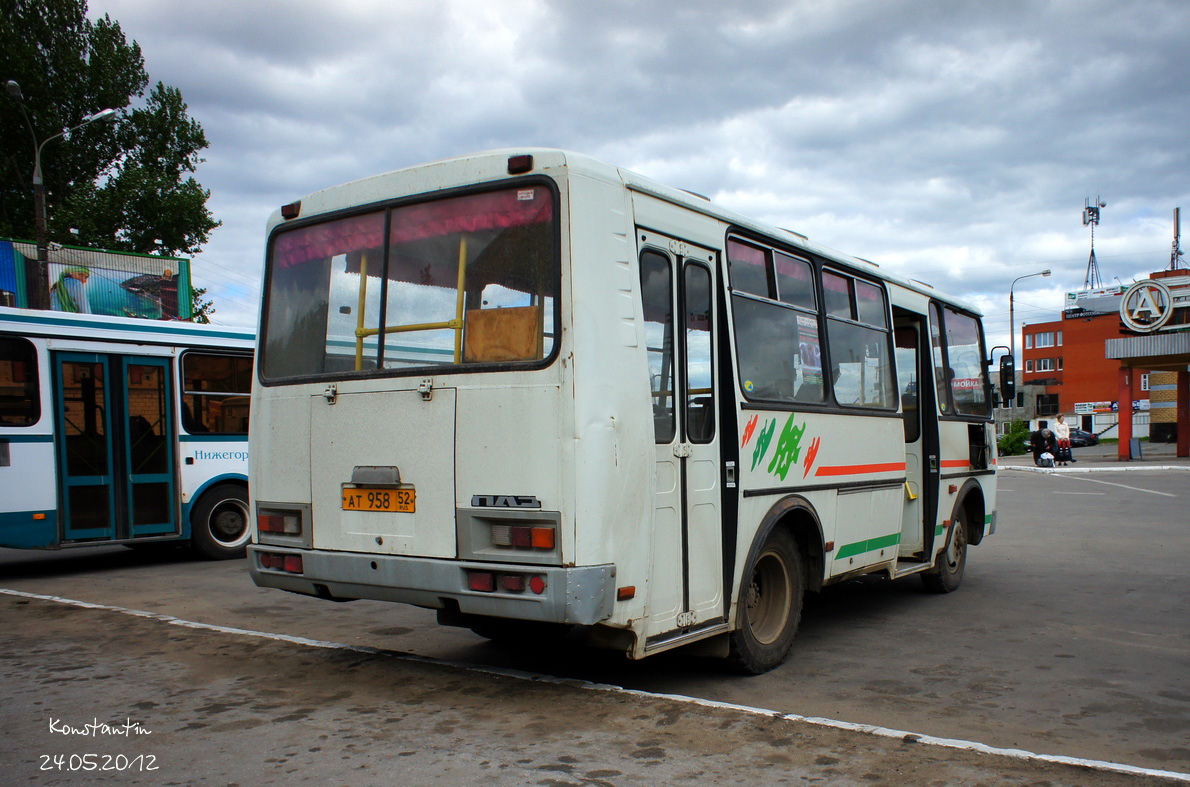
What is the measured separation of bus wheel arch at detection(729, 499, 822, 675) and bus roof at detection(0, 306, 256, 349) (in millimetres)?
8533

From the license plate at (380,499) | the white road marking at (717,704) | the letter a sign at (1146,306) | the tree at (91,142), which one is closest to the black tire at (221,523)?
the white road marking at (717,704)

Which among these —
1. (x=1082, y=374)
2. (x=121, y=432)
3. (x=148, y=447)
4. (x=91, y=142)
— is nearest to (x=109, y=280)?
(x=91, y=142)

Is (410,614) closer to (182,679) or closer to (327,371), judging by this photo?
(182,679)

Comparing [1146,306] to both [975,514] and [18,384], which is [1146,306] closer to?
[975,514]

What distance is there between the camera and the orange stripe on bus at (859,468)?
22.2 feet

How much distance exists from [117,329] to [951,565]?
31.6 feet

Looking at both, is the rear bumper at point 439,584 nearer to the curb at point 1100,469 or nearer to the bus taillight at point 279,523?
the bus taillight at point 279,523

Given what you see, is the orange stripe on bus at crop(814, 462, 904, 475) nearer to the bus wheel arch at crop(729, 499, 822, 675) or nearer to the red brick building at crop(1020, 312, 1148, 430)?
the bus wheel arch at crop(729, 499, 822, 675)

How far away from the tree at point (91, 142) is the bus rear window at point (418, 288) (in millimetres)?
31129

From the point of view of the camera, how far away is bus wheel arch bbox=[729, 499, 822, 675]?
5.92m

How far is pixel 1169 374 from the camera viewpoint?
63.1 metres

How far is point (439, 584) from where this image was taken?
4957 millimetres

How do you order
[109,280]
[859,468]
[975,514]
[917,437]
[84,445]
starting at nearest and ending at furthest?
[859,468], [917,437], [975,514], [84,445], [109,280]

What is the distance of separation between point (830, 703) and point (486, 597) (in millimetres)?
2102
